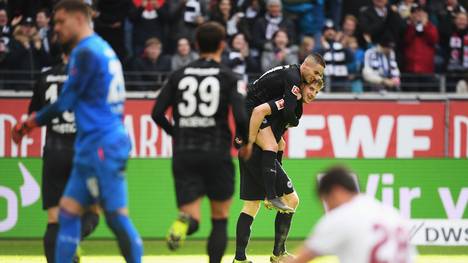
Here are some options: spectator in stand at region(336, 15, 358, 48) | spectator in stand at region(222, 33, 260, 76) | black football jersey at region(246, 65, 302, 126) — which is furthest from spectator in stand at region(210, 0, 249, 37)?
black football jersey at region(246, 65, 302, 126)

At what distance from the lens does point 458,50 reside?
2052 centimetres

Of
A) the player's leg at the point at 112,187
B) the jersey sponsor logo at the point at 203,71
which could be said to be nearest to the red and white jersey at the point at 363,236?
the player's leg at the point at 112,187

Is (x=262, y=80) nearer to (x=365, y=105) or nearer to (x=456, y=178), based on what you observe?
(x=456, y=178)

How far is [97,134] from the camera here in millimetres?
8852

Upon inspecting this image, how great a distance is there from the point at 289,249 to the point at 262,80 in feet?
11.4

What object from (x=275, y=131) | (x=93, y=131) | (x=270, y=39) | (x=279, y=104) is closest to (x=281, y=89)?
(x=279, y=104)

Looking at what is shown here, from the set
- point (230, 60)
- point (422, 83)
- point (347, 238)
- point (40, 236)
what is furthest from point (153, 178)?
point (347, 238)

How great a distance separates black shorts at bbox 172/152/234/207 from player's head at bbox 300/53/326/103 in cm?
254

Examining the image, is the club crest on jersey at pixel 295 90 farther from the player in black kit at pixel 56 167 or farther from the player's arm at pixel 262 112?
the player in black kit at pixel 56 167

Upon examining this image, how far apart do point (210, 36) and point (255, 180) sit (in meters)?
3.00

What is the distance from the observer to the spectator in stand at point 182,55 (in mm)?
18641

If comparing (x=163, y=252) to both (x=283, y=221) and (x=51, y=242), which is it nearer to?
(x=283, y=221)

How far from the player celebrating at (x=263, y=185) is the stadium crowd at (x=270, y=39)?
649 centimetres

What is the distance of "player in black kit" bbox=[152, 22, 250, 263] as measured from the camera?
31.0ft
